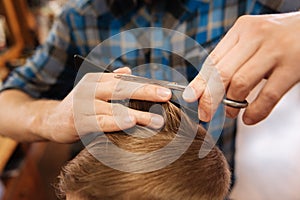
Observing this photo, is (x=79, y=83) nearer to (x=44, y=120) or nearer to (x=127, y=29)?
(x=44, y=120)

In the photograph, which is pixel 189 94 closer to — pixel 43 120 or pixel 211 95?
pixel 211 95

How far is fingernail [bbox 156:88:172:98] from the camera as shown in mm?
515

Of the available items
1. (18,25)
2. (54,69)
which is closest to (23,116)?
(54,69)

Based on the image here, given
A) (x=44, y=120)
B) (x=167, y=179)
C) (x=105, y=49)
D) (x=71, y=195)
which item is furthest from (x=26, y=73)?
(x=167, y=179)

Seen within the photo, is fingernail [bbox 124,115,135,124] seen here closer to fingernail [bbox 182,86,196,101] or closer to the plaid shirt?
fingernail [bbox 182,86,196,101]

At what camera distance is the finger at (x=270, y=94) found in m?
0.52

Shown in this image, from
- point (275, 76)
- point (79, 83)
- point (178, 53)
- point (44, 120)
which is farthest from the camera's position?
point (178, 53)

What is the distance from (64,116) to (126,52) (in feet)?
1.37

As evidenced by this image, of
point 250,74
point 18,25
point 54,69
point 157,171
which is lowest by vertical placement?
point 18,25

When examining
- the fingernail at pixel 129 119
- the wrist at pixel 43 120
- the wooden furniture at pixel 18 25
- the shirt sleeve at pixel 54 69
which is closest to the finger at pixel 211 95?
the fingernail at pixel 129 119

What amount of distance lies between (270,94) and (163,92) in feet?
0.51

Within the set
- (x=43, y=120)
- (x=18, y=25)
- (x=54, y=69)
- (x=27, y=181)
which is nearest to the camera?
(x=43, y=120)

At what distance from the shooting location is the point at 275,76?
1.70 ft

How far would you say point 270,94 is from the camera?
53cm
